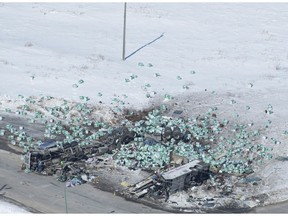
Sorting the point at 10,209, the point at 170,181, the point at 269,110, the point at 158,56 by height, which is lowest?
the point at 10,209

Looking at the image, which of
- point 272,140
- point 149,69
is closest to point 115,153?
point 272,140

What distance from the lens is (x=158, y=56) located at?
37906mm

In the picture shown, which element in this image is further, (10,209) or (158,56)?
(158,56)

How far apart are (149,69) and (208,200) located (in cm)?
1432

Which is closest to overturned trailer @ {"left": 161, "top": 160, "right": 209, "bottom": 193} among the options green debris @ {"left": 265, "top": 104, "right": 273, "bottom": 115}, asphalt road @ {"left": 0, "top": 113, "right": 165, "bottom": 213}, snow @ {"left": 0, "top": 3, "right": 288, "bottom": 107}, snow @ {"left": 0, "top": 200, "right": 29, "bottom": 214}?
asphalt road @ {"left": 0, "top": 113, "right": 165, "bottom": 213}

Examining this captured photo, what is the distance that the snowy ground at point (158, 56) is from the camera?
102ft

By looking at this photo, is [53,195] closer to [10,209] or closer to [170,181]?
[10,209]

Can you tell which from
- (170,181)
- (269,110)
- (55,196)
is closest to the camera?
(55,196)

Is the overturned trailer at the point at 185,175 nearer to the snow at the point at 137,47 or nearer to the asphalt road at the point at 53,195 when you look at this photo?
the asphalt road at the point at 53,195

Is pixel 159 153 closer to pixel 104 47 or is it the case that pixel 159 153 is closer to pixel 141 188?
pixel 141 188

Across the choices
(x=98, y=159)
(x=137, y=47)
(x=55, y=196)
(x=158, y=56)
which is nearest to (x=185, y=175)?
(x=98, y=159)

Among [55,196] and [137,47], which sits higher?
[137,47]

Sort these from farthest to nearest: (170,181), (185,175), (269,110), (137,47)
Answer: (137,47)
(269,110)
(185,175)
(170,181)

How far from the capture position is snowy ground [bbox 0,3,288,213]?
102 feet
